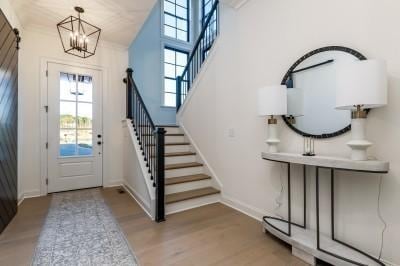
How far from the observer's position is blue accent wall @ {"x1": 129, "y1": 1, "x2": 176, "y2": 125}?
16.7ft

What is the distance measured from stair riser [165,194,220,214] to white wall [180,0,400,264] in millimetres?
225

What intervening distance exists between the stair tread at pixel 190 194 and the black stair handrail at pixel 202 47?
6.76 feet

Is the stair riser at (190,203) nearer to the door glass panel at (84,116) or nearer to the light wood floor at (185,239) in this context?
the light wood floor at (185,239)

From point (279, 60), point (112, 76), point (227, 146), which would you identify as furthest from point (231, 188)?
point (112, 76)

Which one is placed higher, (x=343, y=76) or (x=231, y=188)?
(x=343, y=76)

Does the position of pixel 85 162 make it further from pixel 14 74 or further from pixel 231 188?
pixel 231 188

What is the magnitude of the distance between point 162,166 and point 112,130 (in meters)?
2.14

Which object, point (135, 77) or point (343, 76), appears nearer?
point (343, 76)

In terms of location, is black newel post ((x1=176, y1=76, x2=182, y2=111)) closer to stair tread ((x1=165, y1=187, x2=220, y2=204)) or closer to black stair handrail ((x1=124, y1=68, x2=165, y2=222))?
black stair handrail ((x1=124, y1=68, x2=165, y2=222))

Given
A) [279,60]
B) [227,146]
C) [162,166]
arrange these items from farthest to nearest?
1. [227,146]
2. [162,166]
3. [279,60]

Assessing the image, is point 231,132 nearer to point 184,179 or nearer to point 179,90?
point 184,179

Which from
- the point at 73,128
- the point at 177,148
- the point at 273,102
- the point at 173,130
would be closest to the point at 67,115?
the point at 73,128

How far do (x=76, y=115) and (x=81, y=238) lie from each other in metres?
2.46

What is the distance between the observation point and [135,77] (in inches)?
199
